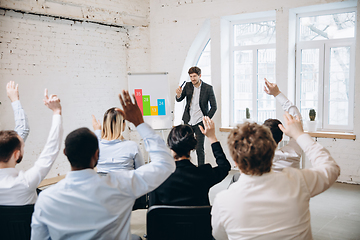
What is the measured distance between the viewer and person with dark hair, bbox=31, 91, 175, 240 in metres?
1.36

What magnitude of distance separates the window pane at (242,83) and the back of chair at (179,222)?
416 cm

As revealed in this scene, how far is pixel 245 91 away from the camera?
220 inches

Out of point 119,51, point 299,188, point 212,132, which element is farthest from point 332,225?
point 119,51

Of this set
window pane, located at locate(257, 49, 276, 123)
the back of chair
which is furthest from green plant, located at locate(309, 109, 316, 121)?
the back of chair

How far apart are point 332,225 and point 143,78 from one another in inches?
139

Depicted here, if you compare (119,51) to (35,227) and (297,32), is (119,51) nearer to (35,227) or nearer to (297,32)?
(297,32)

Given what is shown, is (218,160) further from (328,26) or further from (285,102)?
(328,26)

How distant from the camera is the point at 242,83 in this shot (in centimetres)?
560

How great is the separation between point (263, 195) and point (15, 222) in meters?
1.26

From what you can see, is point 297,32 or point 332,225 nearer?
point 332,225

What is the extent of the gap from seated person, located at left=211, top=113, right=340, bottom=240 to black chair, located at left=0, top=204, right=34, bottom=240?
0.97 m

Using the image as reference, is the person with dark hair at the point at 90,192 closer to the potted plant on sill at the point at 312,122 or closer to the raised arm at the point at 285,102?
the raised arm at the point at 285,102

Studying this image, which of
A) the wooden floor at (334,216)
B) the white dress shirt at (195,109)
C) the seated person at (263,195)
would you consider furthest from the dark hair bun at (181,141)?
the white dress shirt at (195,109)

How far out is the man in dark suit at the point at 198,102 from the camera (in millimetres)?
4914
